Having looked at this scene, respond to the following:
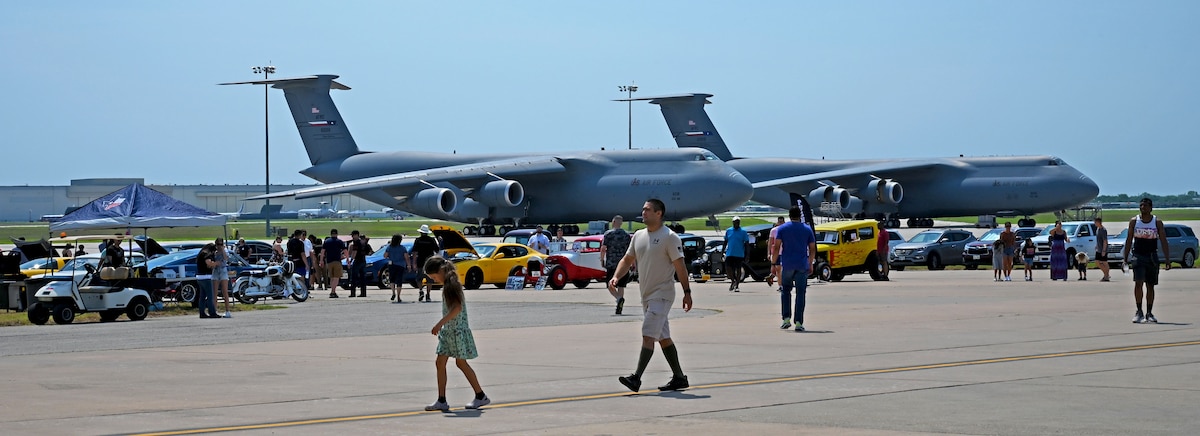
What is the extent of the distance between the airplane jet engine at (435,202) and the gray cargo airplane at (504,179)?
39mm

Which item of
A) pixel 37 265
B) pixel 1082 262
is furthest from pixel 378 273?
pixel 1082 262

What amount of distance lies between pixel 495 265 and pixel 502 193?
27881mm

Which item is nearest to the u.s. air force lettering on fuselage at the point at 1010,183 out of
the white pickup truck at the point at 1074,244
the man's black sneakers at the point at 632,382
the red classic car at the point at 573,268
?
the white pickup truck at the point at 1074,244

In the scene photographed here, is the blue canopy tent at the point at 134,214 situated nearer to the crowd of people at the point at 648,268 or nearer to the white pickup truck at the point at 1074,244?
the crowd of people at the point at 648,268

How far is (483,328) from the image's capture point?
1730 centimetres

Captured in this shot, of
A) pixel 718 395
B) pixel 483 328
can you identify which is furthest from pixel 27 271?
pixel 718 395

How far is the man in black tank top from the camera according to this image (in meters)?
16.5

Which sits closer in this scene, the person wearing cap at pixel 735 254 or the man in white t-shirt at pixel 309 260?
the person wearing cap at pixel 735 254

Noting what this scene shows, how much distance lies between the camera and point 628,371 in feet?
39.0

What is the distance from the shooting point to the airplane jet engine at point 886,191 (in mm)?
63781

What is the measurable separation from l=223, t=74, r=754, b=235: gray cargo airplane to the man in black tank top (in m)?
37.8

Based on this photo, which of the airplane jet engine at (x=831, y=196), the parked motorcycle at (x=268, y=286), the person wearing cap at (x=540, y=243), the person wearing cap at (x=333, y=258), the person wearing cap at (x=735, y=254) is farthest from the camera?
the airplane jet engine at (x=831, y=196)

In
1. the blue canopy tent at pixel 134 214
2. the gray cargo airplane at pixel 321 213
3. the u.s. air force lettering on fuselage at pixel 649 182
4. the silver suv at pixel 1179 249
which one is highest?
the u.s. air force lettering on fuselage at pixel 649 182

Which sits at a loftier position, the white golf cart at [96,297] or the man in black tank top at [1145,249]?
the man in black tank top at [1145,249]
